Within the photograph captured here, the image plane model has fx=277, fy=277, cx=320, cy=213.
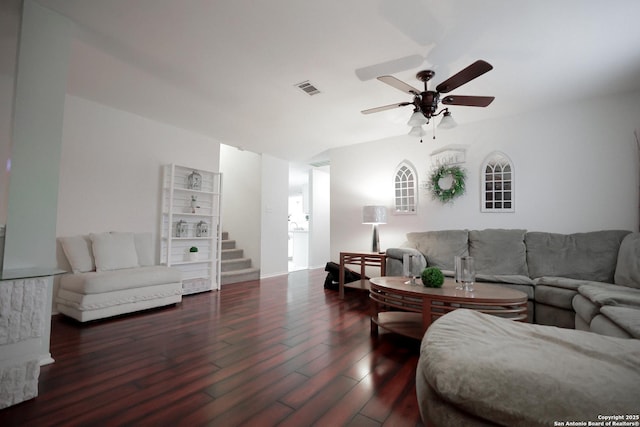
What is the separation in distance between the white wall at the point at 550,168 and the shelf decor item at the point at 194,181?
3204 mm

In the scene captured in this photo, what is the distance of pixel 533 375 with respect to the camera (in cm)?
93

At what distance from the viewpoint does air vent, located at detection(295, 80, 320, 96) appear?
3.03 metres

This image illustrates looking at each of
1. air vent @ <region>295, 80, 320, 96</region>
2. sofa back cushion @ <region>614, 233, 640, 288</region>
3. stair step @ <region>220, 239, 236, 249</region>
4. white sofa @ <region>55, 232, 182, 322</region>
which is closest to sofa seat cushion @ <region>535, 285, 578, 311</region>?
sofa back cushion @ <region>614, 233, 640, 288</region>

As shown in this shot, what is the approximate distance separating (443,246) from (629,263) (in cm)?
172

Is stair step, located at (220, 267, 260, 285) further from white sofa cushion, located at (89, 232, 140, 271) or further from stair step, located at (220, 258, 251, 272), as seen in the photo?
white sofa cushion, located at (89, 232, 140, 271)

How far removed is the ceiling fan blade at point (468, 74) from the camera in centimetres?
201

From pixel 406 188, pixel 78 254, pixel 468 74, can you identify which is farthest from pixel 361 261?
pixel 78 254

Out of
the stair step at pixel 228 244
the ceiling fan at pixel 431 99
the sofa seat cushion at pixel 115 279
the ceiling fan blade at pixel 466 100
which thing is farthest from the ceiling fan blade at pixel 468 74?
the stair step at pixel 228 244

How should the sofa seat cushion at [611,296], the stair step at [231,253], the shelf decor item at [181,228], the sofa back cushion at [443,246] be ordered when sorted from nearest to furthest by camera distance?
the sofa seat cushion at [611,296], the sofa back cushion at [443,246], the shelf decor item at [181,228], the stair step at [231,253]

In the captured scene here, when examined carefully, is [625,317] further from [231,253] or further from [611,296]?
[231,253]

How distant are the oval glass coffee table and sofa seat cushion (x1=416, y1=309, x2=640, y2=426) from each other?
2.96 ft

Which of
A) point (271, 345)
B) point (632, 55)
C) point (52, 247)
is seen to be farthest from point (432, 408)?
point (632, 55)

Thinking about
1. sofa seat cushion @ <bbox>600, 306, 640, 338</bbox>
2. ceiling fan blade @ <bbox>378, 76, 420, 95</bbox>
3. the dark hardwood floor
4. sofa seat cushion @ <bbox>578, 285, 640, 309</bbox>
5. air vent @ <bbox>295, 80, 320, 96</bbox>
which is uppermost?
air vent @ <bbox>295, 80, 320, 96</bbox>

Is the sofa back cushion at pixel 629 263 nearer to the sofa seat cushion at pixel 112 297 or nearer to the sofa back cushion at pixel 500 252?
the sofa back cushion at pixel 500 252
